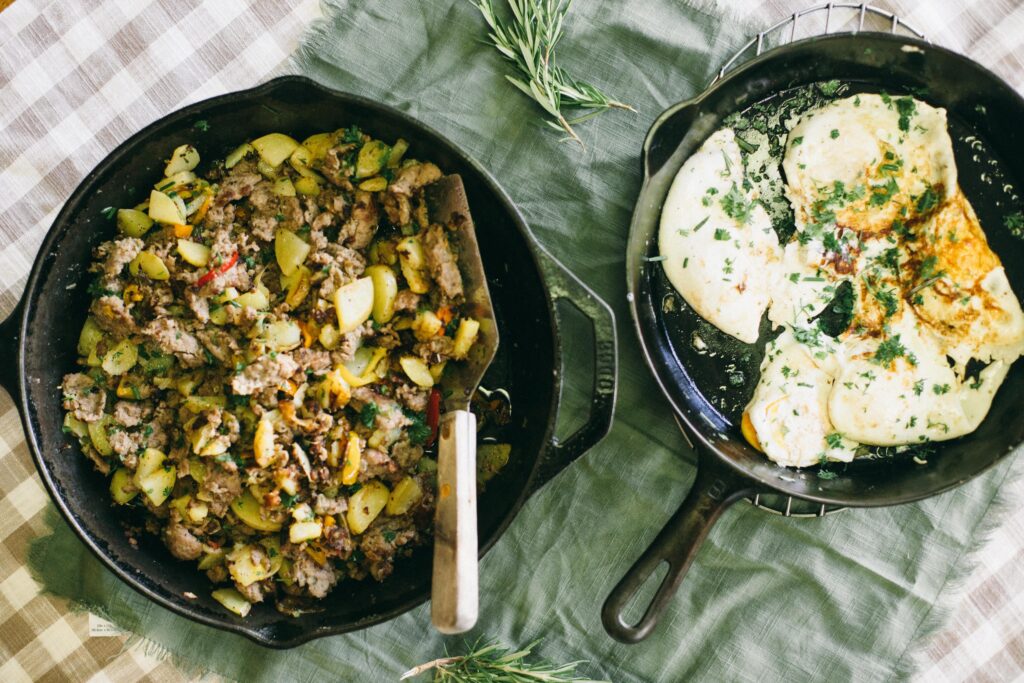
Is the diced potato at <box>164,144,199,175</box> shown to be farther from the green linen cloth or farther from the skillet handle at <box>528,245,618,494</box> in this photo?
the skillet handle at <box>528,245,618,494</box>

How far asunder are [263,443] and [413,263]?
71 cm

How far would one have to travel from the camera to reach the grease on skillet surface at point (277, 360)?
2309 mm

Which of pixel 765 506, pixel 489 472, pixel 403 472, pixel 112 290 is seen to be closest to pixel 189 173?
pixel 112 290

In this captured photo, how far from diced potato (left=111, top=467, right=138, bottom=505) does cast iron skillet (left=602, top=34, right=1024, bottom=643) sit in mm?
1702

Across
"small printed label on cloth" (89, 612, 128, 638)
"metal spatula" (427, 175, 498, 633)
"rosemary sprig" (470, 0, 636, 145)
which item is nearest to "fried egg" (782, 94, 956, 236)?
"rosemary sprig" (470, 0, 636, 145)

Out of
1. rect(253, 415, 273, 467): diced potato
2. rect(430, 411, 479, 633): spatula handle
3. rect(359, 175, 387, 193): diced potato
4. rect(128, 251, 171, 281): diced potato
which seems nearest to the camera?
rect(430, 411, 479, 633): spatula handle

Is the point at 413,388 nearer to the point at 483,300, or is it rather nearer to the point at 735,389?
the point at 483,300

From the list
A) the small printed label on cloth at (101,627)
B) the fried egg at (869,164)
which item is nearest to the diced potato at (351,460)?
the small printed label on cloth at (101,627)

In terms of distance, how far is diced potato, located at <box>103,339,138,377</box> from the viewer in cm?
239

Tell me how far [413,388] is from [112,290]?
1003 millimetres

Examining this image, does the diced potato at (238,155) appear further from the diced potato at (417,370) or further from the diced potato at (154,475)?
the diced potato at (154,475)

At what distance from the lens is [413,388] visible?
7.91ft

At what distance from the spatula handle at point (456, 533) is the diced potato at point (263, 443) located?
1.71 feet

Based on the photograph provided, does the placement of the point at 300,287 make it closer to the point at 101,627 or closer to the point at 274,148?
the point at 274,148
